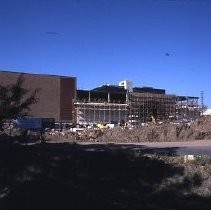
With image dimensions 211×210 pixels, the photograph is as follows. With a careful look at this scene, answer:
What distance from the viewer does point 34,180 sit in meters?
11.2

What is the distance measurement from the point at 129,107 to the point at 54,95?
13.3 metres

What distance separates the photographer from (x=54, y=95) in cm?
8644

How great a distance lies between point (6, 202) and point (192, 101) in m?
88.4

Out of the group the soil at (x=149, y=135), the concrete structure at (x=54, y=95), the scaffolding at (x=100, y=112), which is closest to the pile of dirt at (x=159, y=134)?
the soil at (x=149, y=135)

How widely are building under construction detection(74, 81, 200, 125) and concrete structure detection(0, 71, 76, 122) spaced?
226cm

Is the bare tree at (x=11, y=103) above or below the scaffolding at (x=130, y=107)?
below

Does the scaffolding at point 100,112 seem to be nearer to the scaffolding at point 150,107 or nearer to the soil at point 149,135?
the scaffolding at point 150,107

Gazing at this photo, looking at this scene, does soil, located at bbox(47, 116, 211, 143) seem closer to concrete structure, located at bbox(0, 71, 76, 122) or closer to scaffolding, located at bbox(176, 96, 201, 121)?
concrete structure, located at bbox(0, 71, 76, 122)

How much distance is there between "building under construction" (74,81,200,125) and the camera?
277 feet

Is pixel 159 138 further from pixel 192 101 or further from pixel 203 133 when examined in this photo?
pixel 192 101

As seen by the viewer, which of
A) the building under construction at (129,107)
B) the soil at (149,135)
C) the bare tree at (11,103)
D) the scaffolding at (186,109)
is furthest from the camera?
the scaffolding at (186,109)

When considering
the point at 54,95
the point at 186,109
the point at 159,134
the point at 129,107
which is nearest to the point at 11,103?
the point at 159,134

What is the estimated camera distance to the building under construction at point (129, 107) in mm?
84500

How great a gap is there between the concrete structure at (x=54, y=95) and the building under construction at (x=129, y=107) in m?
2.26
